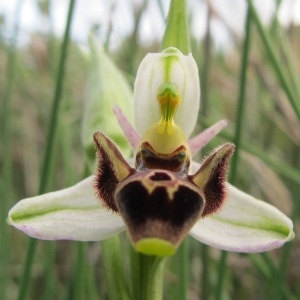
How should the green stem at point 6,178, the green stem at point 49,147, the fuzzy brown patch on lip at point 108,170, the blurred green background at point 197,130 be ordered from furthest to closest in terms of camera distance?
the green stem at point 6,178
the blurred green background at point 197,130
the green stem at point 49,147
the fuzzy brown patch on lip at point 108,170

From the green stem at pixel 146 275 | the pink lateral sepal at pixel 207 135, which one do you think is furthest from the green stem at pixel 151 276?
the pink lateral sepal at pixel 207 135

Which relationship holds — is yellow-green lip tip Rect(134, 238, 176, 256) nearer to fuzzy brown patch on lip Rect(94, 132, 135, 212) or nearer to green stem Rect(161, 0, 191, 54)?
fuzzy brown patch on lip Rect(94, 132, 135, 212)

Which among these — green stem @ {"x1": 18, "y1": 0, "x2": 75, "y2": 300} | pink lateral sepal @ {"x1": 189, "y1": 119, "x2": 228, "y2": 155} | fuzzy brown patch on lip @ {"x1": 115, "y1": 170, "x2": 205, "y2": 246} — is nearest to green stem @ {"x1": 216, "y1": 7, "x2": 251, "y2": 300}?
pink lateral sepal @ {"x1": 189, "y1": 119, "x2": 228, "y2": 155}

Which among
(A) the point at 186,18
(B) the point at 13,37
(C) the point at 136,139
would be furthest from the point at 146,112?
(B) the point at 13,37

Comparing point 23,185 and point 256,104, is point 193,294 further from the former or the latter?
point 23,185

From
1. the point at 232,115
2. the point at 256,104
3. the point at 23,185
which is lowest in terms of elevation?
the point at 23,185

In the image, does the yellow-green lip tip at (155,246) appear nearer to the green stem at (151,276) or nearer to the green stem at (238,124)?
the green stem at (151,276)
